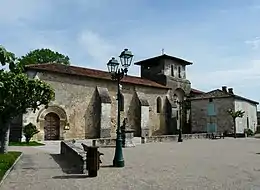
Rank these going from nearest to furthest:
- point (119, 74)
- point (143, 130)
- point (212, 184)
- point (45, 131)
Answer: point (212, 184), point (119, 74), point (45, 131), point (143, 130)

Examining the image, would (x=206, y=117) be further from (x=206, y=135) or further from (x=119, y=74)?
(x=119, y=74)

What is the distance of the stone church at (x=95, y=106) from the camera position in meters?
29.5

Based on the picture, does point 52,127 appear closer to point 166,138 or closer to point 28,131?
point 28,131

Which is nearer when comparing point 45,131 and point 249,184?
point 249,184

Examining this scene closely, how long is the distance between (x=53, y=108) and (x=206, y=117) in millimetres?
22556

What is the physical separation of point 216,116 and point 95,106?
60.5ft

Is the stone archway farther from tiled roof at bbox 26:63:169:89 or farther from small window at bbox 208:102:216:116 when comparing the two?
small window at bbox 208:102:216:116

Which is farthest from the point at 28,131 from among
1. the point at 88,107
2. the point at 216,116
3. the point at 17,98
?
the point at 216,116

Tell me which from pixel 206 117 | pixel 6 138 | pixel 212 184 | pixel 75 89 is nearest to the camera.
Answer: pixel 212 184

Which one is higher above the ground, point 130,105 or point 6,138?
point 130,105

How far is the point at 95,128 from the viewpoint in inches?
1253

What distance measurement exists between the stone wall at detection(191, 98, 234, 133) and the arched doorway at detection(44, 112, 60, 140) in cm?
2139

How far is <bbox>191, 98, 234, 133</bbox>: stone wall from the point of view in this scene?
40750 mm

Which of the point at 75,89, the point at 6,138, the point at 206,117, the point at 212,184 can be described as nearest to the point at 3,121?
the point at 6,138
